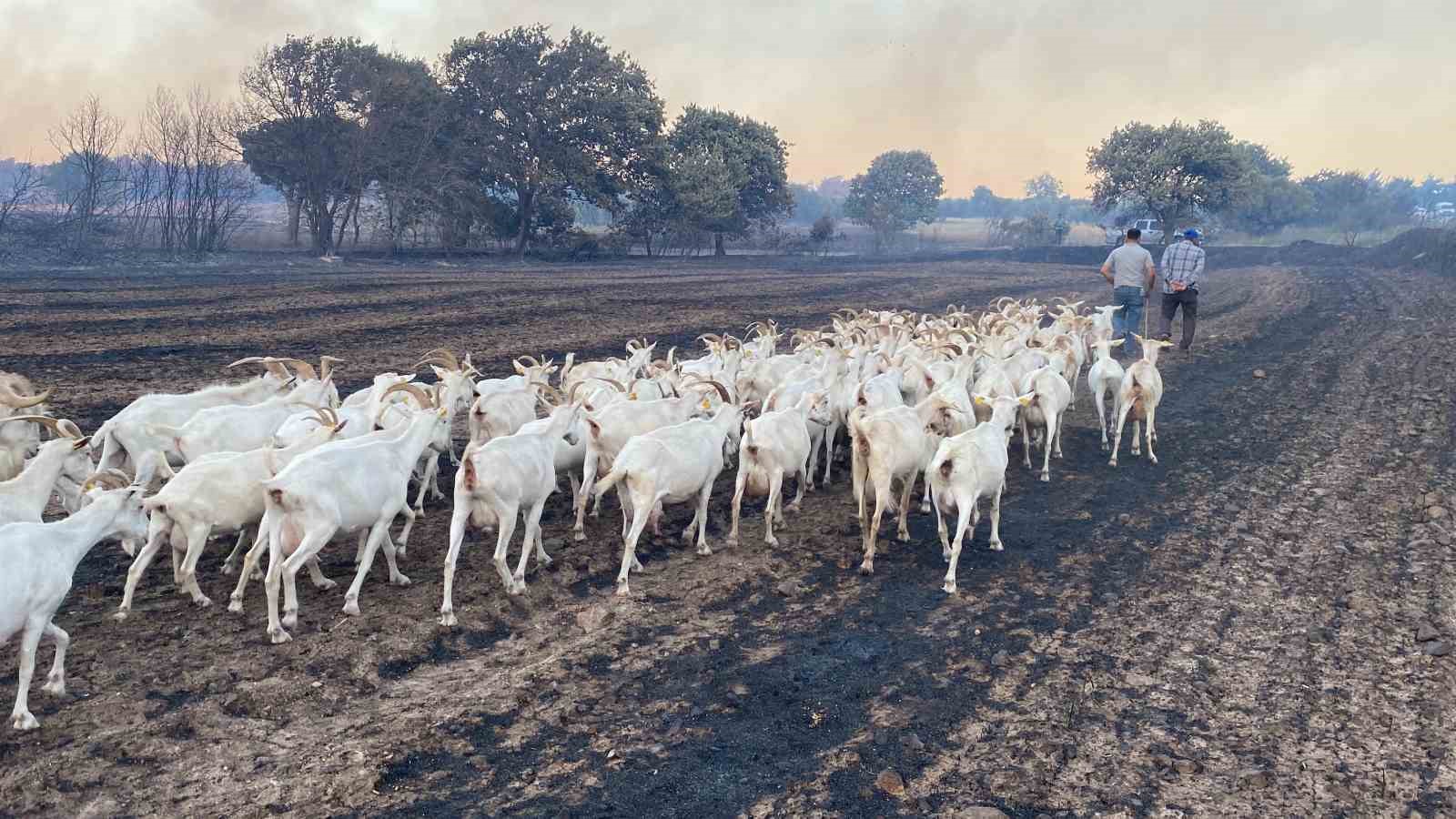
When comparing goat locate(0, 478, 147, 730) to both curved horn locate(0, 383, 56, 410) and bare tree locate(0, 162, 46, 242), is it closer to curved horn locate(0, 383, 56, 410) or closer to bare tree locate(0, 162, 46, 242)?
curved horn locate(0, 383, 56, 410)

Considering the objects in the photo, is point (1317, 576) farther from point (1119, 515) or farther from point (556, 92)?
point (556, 92)

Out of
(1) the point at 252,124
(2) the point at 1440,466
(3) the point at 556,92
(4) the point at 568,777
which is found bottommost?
(4) the point at 568,777

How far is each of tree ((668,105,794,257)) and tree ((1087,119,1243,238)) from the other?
2153 cm

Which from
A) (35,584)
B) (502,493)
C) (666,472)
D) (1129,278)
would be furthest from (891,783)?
(1129,278)

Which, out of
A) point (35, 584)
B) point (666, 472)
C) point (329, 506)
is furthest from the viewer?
point (666, 472)

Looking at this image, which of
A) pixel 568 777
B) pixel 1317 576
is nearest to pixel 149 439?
pixel 568 777

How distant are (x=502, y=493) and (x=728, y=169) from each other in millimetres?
50000

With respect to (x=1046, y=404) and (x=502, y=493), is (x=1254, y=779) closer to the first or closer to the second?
(x=502, y=493)

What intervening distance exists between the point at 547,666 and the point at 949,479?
3799mm

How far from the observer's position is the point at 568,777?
16.7ft

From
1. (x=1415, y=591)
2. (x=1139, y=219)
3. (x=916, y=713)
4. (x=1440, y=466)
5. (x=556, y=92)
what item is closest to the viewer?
(x=916, y=713)

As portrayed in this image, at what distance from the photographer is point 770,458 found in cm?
923

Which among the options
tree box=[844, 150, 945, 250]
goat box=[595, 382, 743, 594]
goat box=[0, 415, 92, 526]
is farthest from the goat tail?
tree box=[844, 150, 945, 250]

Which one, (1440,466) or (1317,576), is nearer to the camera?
(1317,576)
